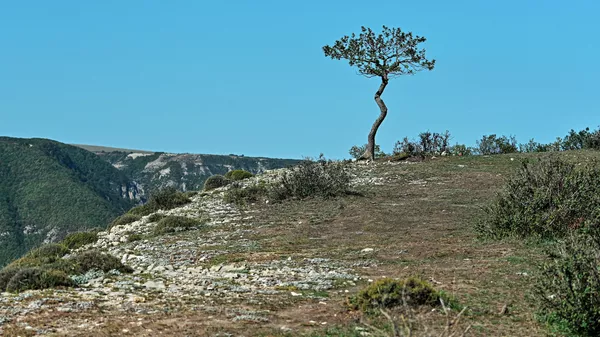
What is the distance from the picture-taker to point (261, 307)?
10.6 m

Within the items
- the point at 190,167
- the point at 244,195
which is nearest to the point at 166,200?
the point at 244,195

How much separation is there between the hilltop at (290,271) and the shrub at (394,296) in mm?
266

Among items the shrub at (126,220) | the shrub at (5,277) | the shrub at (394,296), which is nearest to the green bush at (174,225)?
the shrub at (126,220)

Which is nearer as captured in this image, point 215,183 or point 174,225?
point 174,225

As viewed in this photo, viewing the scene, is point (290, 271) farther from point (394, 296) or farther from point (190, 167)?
Answer: point (190, 167)

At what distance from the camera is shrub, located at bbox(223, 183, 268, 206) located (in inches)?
1225

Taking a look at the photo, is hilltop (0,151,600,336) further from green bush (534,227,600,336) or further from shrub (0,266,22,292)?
shrub (0,266,22,292)

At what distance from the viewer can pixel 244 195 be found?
31.6m

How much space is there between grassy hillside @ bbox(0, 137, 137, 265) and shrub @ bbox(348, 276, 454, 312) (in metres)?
79.1

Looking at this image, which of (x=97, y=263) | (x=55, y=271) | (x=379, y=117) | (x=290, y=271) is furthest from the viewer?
(x=379, y=117)

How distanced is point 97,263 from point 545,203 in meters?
10.6

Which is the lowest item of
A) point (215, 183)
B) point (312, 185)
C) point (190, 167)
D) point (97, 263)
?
point (97, 263)

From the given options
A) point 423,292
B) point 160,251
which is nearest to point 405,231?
point 160,251

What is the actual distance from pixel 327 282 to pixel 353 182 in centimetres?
2282
